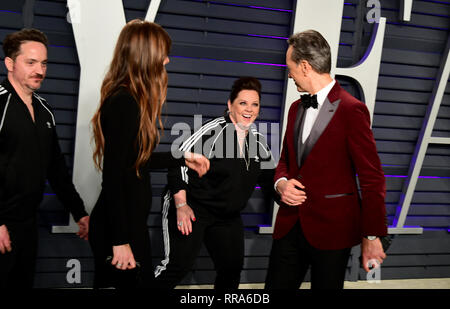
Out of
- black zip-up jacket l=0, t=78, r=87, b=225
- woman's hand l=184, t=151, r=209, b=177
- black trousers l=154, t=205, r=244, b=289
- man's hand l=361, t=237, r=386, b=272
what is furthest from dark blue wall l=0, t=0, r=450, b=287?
man's hand l=361, t=237, r=386, b=272

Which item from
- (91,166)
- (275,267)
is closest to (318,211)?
(275,267)

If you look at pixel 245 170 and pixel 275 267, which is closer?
pixel 275 267

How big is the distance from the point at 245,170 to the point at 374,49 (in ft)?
6.29

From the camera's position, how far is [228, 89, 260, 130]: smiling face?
3.23 m

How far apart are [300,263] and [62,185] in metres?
1.51

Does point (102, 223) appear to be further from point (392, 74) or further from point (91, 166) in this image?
point (392, 74)

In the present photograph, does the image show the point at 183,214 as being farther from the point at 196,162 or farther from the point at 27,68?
the point at 27,68

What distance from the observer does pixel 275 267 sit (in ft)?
7.77

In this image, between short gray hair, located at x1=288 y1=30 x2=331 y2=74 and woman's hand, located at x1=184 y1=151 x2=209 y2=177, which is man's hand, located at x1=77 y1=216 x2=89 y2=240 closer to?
woman's hand, located at x1=184 y1=151 x2=209 y2=177

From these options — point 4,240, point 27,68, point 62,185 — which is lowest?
point 4,240

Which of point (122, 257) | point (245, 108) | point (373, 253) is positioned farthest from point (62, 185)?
point (373, 253)

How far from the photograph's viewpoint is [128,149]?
5.82 feet

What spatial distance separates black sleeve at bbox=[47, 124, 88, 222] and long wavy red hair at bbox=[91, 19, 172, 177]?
2.76 ft

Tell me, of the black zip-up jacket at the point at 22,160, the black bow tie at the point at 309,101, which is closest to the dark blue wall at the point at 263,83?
the black zip-up jacket at the point at 22,160
